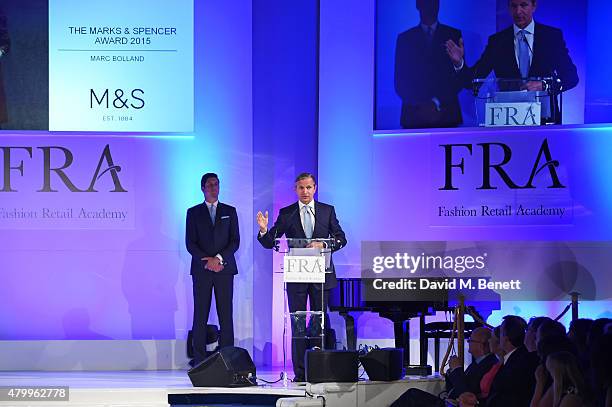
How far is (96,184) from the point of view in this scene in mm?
10125

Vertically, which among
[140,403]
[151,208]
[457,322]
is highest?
[151,208]

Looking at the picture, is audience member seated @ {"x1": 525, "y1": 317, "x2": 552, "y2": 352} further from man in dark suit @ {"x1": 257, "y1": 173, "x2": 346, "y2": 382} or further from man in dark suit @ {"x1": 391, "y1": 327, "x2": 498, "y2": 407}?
man in dark suit @ {"x1": 257, "y1": 173, "x2": 346, "y2": 382}

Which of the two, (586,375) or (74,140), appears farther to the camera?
(74,140)

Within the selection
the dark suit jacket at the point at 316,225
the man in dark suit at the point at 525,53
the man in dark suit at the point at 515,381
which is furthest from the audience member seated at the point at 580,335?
the man in dark suit at the point at 525,53

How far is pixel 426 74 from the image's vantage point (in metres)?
10.3

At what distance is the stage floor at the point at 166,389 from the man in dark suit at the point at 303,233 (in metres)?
0.37

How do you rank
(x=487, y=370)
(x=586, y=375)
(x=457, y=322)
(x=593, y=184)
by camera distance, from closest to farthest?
(x=586, y=375) < (x=487, y=370) < (x=457, y=322) < (x=593, y=184)

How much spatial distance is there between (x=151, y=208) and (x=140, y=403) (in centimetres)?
251

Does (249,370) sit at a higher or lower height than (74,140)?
lower

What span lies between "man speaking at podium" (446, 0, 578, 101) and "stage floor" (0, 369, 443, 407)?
3.36m

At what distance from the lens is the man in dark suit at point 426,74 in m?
10.2

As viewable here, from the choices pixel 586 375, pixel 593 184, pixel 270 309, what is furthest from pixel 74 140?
pixel 586 375

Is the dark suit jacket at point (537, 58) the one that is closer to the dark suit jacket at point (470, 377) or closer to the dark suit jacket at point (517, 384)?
the dark suit jacket at point (470, 377)

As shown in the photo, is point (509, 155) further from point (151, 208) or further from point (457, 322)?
point (151, 208)
